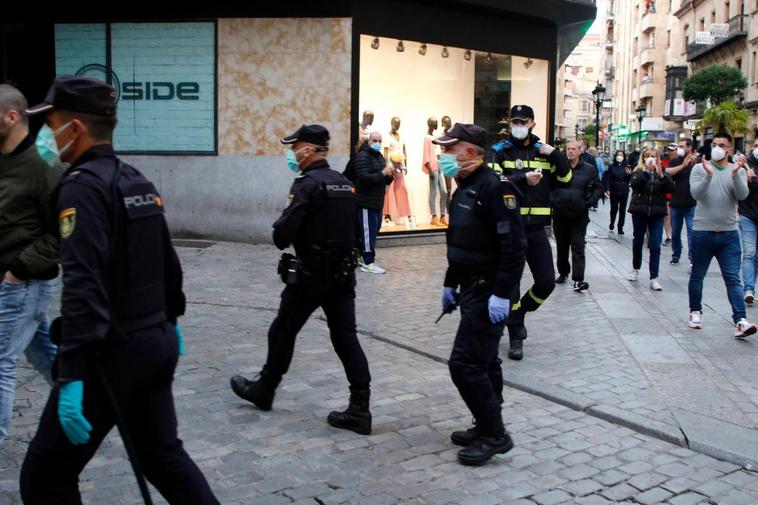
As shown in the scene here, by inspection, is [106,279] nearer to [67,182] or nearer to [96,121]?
[67,182]

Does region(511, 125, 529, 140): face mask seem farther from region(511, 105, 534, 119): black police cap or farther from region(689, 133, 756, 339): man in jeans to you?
region(689, 133, 756, 339): man in jeans

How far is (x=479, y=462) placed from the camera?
15.6 ft

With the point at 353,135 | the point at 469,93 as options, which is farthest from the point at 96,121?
the point at 469,93

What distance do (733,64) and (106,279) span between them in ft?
180

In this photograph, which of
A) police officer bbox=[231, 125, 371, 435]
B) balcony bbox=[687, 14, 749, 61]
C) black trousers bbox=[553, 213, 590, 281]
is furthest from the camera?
balcony bbox=[687, 14, 749, 61]

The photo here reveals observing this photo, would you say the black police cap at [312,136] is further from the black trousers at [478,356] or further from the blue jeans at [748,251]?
the blue jeans at [748,251]

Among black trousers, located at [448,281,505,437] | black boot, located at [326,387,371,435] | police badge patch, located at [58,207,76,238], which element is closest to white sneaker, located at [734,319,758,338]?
black trousers, located at [448,281,505,437]

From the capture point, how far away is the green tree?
44562mm

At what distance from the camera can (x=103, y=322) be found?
9.25 feet

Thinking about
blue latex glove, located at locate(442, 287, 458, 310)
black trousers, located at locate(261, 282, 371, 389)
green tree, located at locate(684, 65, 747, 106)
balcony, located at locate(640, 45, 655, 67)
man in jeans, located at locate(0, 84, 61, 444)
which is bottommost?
black trousers, located at locate(261, 282, 371, 389)

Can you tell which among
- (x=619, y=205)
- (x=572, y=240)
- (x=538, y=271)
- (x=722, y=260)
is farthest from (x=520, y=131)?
(x=619, y=205)

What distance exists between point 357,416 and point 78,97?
2922 millimetres

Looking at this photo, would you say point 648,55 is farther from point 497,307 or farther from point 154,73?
point 497,307

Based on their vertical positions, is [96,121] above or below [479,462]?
above
